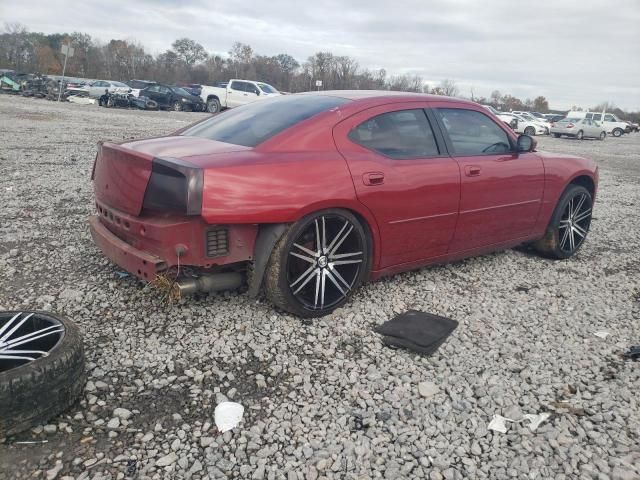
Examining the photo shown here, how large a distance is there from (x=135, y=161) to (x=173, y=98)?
27.9 meters

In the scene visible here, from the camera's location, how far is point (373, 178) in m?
3.61

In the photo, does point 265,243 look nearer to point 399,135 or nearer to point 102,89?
point 399,135

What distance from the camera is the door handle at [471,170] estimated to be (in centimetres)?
419

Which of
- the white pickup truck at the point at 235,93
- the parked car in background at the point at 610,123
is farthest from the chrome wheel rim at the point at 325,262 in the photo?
the parked car in background at the point at 610,123

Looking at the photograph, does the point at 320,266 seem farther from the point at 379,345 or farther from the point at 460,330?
the point at 460,330

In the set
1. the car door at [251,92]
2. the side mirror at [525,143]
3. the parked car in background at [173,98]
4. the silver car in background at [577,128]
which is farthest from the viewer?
the silver car in background at [577,128]

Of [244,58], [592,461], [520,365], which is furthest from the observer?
[244,58]

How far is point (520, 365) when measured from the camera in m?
3.12

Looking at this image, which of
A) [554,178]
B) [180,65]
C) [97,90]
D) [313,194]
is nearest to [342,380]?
[313,194]

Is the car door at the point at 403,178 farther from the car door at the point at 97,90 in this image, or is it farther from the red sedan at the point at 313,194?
the car door at the point at 97,90

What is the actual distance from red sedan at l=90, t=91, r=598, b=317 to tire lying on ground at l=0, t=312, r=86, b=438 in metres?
0.66

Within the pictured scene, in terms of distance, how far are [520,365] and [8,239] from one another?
4461 millimetres

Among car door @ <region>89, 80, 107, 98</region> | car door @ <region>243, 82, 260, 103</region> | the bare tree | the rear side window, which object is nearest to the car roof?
the rear side window

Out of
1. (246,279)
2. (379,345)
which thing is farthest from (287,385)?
(246,279)
